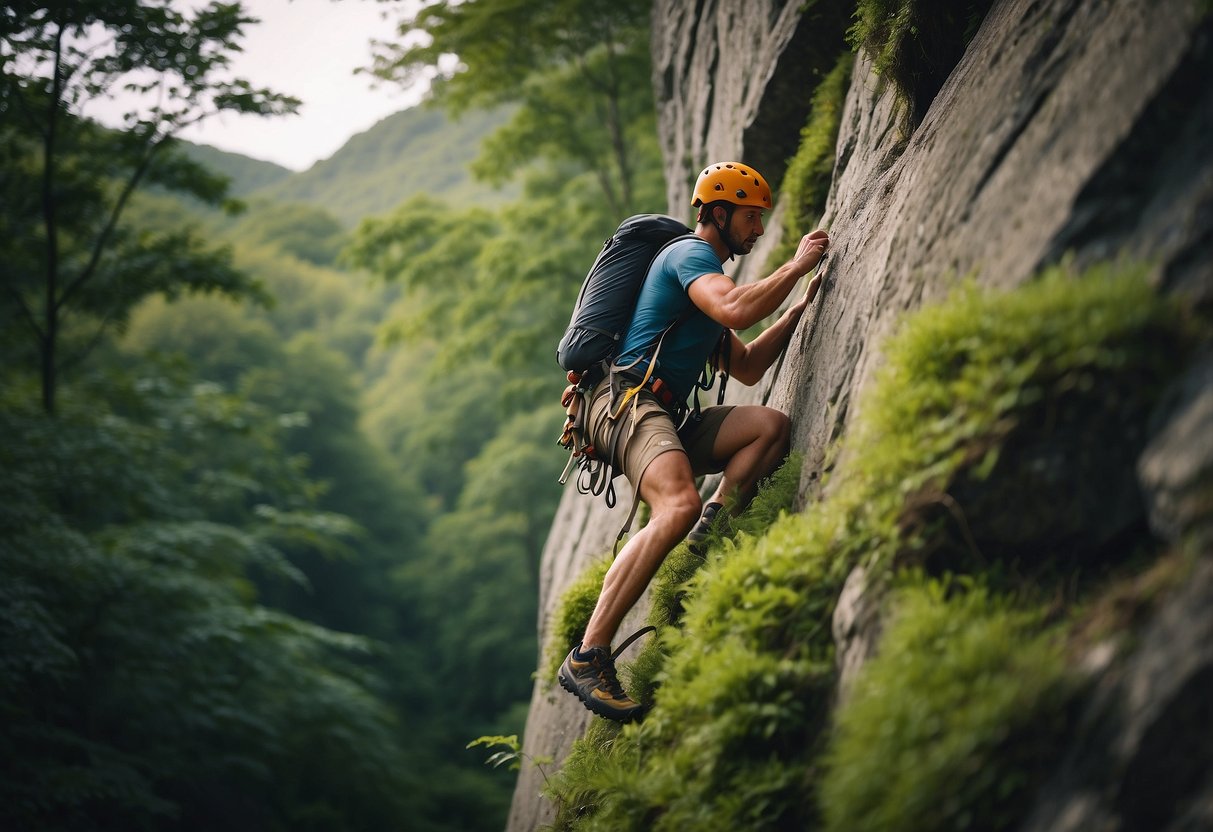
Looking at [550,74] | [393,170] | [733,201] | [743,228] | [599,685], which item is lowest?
[599,685]

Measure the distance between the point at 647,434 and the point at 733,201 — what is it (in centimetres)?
157

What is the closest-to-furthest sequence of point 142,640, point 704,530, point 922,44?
point 922,44
point 704,530
point 142,640

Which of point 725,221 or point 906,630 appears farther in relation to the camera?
point 725,221

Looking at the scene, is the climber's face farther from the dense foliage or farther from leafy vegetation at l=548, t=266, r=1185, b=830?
the dense foliage

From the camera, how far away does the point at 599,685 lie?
4.28m

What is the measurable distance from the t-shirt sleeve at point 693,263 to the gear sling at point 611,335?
0.22m

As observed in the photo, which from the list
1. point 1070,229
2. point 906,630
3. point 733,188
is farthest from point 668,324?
point 906,630

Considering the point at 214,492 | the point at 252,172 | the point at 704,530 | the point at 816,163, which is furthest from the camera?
the point at 252,172

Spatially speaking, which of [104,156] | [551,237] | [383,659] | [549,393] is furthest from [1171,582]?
[383,659]

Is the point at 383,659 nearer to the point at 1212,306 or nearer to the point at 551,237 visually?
the point at 551,237

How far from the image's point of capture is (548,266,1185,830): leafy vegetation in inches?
96.7

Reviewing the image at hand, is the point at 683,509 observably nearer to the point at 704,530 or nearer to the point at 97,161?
the point at 704,530

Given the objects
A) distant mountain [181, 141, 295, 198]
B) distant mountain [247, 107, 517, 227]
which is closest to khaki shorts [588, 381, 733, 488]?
distant mountain [247, 107, 517, 227]

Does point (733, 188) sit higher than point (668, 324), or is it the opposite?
point (733, 188)
